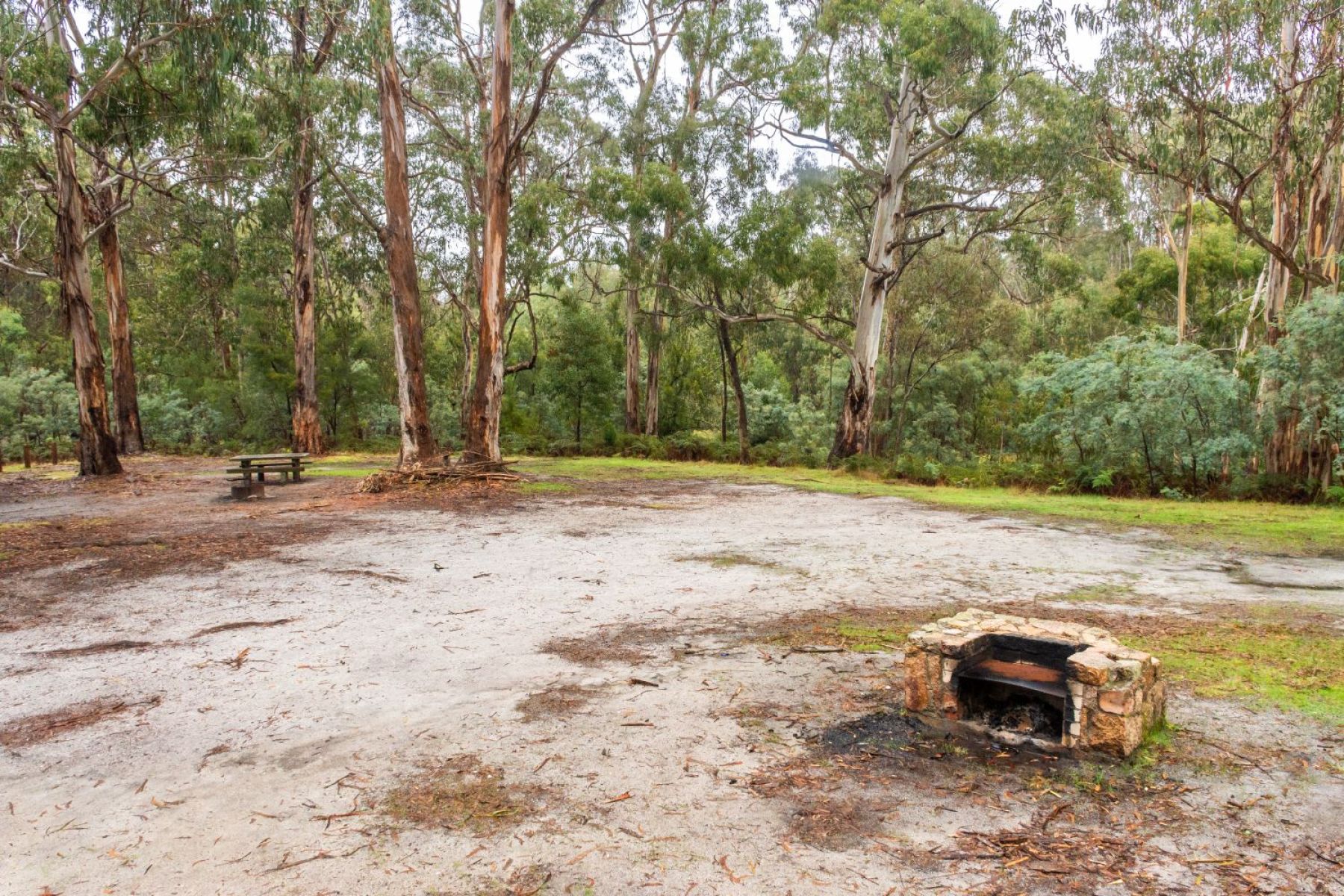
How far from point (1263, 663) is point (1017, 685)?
2.03 m

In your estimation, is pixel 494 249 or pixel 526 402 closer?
pixel 494 249

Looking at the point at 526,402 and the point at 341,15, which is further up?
the point at 341,15

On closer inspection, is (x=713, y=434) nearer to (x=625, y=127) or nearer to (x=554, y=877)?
(x=625, y=127)

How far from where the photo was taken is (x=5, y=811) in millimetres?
3080

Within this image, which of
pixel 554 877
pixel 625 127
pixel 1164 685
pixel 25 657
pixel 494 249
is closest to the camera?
pixel 554 877

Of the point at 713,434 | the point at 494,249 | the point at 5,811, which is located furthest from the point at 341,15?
the point at 713,434

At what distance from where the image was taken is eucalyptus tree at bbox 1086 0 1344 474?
1338cm

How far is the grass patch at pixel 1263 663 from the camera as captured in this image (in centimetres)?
407

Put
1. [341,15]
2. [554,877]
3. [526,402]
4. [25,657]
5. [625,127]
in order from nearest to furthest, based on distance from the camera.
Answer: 1. [554,877]
2. [25,657]
3. [341,15]
4. [625,127]
5. [526,402]

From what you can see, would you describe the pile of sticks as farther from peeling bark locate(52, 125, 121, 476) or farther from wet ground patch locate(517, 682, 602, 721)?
wet ground patch locate(517, 682, 602, 721)

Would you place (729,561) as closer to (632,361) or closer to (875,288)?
(875,288)

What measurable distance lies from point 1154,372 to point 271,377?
22.7m

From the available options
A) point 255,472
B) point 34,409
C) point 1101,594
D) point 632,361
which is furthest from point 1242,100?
point 34,409

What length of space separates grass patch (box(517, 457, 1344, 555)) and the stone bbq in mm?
6353
